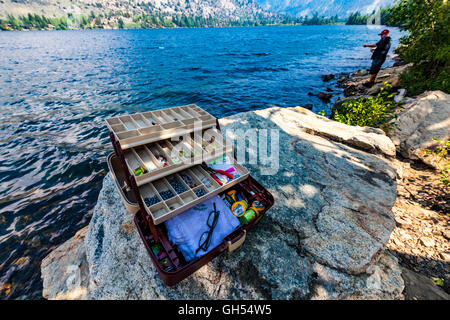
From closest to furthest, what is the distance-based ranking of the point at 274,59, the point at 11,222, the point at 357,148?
the point at 11,222 → the point at 357,148 → the point at 274,59

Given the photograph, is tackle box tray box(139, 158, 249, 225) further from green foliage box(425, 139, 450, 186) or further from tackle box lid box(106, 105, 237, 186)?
green foliage box(425, 139, 450, 186)

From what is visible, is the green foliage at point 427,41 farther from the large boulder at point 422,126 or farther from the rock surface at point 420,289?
the rock surface at point 420,289

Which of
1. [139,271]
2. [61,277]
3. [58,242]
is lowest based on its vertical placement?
[58,242]

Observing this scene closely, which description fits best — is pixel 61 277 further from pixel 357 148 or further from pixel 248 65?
pixel 248 65

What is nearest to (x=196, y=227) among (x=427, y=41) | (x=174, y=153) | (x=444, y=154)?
(x=174, y=153)

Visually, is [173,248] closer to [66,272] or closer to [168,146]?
[168,146]

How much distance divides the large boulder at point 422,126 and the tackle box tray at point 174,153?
767 cm

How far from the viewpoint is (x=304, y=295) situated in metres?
3.73

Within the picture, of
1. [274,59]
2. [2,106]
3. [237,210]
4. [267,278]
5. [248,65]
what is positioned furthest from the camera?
[274,59]

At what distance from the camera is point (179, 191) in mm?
4656

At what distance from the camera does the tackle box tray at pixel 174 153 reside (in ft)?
15.0

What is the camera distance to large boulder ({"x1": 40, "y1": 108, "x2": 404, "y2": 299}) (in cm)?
385
